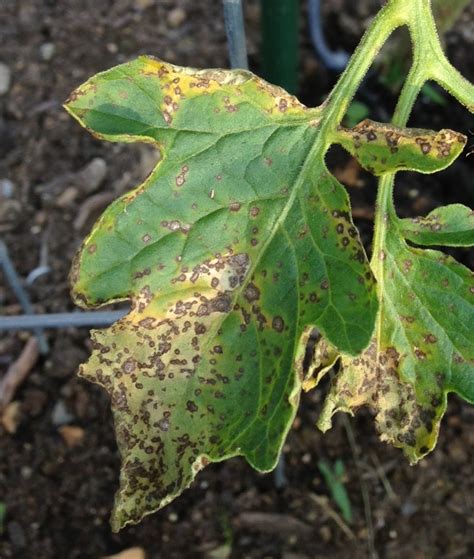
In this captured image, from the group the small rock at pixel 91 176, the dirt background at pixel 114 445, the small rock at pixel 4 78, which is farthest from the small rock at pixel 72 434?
the small rock at pixel 4 78

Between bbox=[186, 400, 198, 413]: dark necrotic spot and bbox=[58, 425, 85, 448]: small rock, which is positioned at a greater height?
bbox=[186, 400, 198, 413]: dark necrotic spot

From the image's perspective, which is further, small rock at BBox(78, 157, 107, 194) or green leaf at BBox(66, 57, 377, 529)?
small rock at BBox(78, 157, 107, 194)

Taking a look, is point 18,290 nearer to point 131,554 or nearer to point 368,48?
point 131,554

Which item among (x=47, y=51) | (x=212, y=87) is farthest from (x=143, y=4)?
(x=212, y=87)

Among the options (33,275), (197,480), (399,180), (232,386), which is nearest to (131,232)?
(232,386)

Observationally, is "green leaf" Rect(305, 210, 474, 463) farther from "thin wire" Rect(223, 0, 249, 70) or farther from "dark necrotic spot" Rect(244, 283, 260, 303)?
"thin wire" Rect(223, 0, 249, 70)

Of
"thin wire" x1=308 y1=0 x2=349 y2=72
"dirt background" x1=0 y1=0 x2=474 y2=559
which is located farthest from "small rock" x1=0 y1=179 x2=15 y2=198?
"thin wire" x1=308 y1=0 x2=349 y2=72

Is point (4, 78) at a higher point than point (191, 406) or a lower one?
lower
